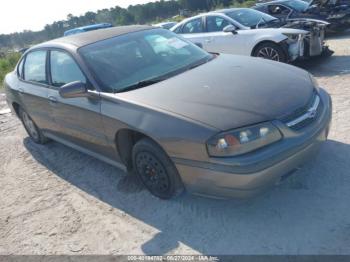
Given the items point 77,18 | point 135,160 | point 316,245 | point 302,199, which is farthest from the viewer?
point 77,18

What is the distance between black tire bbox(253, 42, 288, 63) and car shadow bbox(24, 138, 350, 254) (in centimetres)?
356

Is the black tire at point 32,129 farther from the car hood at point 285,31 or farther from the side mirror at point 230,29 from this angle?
the car hood at point 285,31

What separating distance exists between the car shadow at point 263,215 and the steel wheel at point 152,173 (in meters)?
0.16

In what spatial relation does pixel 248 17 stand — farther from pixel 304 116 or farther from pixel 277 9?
pixel 304 116

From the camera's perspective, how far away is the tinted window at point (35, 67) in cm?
468

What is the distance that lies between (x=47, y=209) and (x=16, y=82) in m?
2.38

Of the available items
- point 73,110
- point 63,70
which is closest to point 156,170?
point 73,110

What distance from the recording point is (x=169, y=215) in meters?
3.39

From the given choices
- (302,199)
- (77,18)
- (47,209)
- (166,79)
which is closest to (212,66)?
(166,79)

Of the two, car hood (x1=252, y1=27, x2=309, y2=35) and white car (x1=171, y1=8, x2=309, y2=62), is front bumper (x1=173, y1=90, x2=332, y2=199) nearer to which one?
white car (x1=171, y1=8, x2=309, y2=62)

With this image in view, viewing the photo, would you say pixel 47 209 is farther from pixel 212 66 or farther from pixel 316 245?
pixel 316 245

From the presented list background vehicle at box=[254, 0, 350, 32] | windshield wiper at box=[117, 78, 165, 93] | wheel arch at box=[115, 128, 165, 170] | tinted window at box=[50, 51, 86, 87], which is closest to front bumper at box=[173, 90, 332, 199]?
wheel arch at box=[115, 128, 165, 170]

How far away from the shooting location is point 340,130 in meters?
4.35

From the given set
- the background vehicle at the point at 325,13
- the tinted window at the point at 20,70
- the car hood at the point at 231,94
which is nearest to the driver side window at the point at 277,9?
the background vehicle at the point at 325,13
